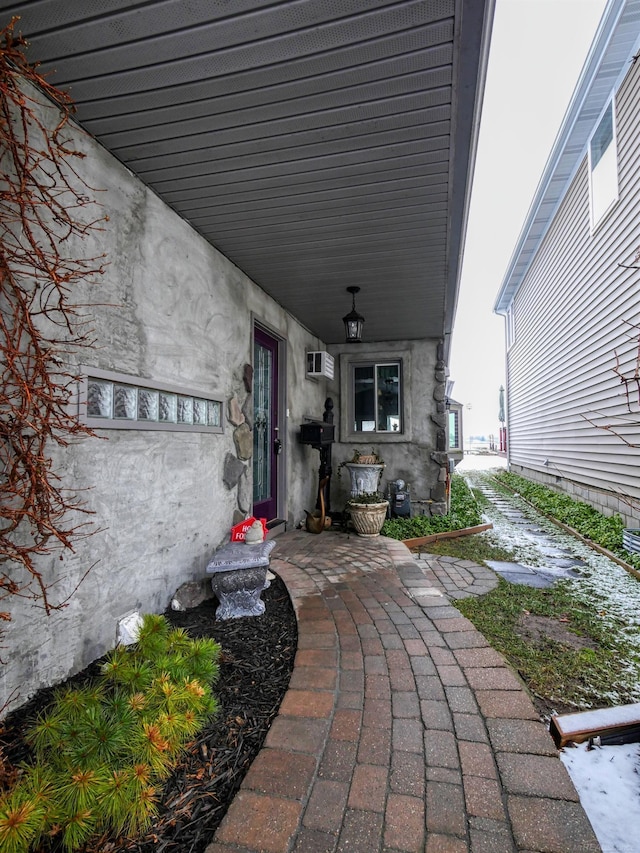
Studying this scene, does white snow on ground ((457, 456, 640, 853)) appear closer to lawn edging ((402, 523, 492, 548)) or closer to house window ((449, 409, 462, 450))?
lawn edging ((402, 523, 492, 548))

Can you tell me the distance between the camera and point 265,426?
4.37 meters

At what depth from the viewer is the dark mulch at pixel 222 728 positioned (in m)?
1.12

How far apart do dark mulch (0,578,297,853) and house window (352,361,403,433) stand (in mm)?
4109

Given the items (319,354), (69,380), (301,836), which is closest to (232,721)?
(301,836)

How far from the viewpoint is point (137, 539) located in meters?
2.23

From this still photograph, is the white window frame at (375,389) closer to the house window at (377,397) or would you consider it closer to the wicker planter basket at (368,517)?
the house window at (377,397)

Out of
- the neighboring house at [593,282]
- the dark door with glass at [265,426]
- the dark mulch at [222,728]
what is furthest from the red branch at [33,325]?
the neighboring house at [593,282]

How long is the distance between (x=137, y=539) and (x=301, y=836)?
1.58m

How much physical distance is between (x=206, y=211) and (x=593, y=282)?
5.71 metres

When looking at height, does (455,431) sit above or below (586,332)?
below

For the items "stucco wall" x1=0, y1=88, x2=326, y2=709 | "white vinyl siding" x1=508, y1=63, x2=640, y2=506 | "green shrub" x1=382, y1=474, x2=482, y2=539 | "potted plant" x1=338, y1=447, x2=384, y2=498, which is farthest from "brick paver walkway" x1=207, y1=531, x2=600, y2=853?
"potted plant" x1=338, y1=447, x2=384, y2=498

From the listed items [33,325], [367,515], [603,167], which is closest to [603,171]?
[603,167]

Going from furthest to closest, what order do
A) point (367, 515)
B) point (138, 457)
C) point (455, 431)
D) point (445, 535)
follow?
point (455, 431) < point (445, 535) < point (367, 515) < point (138, 457)

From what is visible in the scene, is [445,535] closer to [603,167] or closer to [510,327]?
[603,167]
